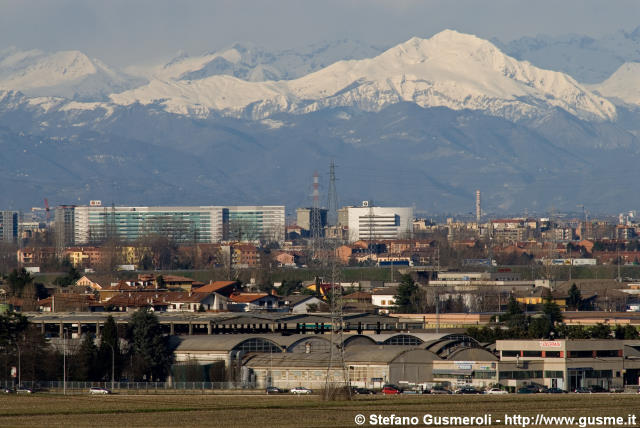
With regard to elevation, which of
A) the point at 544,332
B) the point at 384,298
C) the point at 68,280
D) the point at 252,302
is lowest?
the point at 544,332

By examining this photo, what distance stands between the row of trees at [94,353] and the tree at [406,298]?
35.6 metres

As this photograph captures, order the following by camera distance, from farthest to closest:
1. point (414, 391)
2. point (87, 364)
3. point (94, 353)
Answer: point (94, 353) < point (87, 364) < point (414, 391)

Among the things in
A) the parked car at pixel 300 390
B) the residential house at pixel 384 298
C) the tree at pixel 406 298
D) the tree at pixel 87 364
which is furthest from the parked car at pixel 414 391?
the residential house at pixel 384 298

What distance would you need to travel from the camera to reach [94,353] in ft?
209

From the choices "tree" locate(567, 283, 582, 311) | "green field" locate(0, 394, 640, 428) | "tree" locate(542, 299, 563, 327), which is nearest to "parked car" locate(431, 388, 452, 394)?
"green field" locate(0, 394, 640, 428)

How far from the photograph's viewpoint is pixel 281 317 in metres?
81.6

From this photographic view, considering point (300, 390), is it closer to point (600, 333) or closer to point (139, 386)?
point (139, 386)

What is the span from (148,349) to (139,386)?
510cm

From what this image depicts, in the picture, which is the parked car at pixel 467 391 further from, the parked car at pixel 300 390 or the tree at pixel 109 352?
the tree at pixel 109 352

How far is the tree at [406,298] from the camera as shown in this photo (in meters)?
102

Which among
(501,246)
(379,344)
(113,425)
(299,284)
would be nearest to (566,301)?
(299,284)

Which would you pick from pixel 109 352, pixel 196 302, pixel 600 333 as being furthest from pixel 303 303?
pixel 109 352

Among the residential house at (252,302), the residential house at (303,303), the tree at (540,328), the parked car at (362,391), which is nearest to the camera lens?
the parked car at (362,391)

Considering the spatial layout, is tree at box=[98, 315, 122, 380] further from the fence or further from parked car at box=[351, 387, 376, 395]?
parked car at box=[351, 387, 376, 395]
